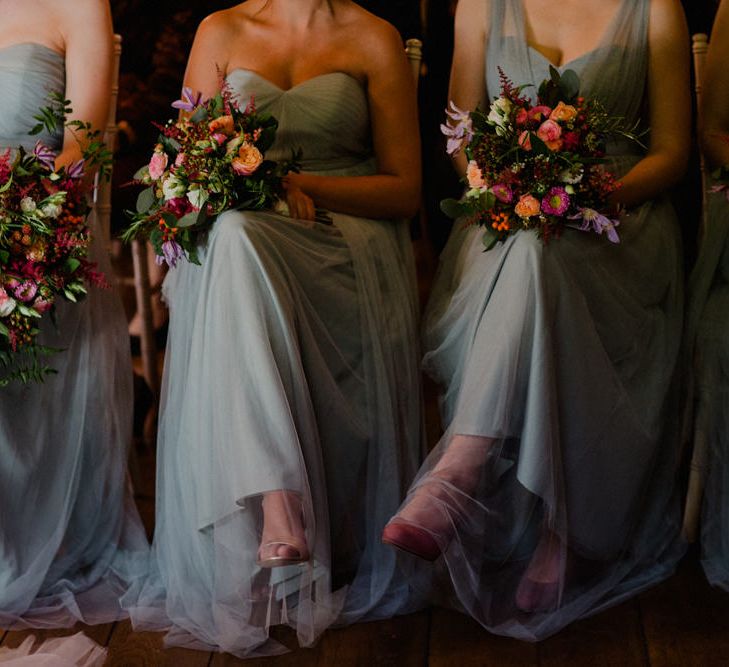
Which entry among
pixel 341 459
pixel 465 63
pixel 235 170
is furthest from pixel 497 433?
pixel 465 63

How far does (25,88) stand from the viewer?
312 cm

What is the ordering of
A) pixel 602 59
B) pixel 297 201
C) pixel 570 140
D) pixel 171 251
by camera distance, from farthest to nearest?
pixel 602 59 < pixel 297 201 < pixel 171 251 < pixel 570 140

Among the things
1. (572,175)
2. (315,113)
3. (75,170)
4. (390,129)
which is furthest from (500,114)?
(75,170)

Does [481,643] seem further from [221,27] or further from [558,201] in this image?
[221,27]

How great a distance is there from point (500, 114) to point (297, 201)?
544 millimetres

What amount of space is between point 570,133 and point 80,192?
1193 mm

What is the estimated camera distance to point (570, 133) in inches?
107

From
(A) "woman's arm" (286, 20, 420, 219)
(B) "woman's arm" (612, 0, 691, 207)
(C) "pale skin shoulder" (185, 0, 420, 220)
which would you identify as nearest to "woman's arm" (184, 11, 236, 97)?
(C) "pale skin shoulder" (185, 0, 420, 220)

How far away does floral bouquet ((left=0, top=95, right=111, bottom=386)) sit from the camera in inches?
107

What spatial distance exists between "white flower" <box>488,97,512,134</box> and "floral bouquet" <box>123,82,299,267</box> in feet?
1.72

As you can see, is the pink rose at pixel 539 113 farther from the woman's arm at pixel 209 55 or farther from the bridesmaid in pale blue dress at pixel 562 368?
the woman's arm at pixel 209 55

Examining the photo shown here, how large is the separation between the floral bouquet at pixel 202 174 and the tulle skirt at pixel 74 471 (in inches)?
13.6

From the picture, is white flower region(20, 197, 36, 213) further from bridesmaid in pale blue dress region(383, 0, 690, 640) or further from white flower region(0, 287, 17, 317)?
bridesmaid in pale blue dress region(383, 0, 690, 640)

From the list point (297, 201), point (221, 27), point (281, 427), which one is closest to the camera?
point (281, 427)
